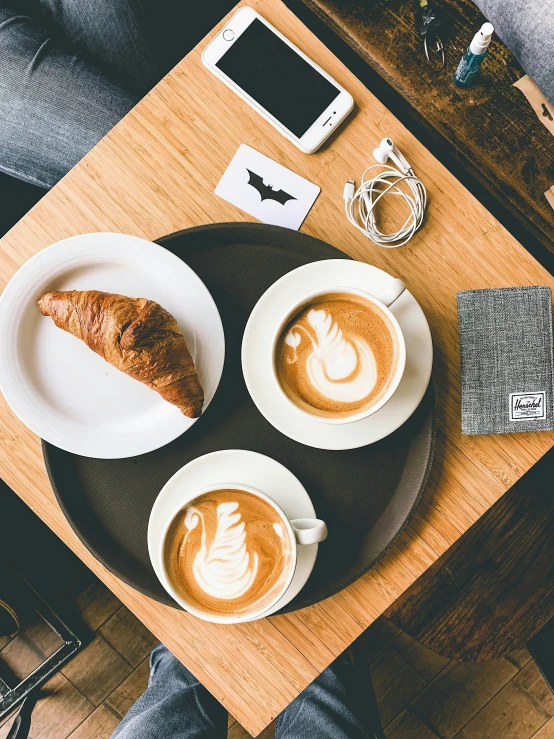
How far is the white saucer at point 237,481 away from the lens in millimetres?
922

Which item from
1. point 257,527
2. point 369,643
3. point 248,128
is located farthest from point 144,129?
point 369,643

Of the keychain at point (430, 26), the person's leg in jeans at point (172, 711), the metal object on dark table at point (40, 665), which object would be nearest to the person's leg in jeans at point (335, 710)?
the person's leg in jeans at point (172, 711)

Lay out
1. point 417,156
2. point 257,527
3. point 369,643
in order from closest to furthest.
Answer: point 257,527, point 417,156, point 369,643

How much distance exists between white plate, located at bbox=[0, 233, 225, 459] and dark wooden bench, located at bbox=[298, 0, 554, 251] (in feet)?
2.47

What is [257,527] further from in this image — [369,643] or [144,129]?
[369,643]

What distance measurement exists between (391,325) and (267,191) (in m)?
0.33

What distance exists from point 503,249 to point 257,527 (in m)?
0.60

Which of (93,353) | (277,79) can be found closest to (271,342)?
(93,353)

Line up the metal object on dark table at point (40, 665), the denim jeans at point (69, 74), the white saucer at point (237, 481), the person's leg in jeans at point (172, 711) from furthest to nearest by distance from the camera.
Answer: the metal object on dark table at point (40, 665) < the person's leg in jeans at point (172, 711) < the denim jeans at point (69, 74) < the white saucer at point (237, 481)

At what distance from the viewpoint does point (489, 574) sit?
4.12ft

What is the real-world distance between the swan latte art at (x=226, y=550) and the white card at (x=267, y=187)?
1.55ft

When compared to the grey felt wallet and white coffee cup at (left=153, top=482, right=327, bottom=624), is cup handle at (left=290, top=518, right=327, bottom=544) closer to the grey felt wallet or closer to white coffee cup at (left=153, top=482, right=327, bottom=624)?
white coffee cup at (left=153, top=482, right=327, bottom=624)

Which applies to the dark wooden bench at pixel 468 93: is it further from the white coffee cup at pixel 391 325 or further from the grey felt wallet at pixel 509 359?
the white coffee cup at pixel 391 325

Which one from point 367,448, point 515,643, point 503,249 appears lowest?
point 515,643
